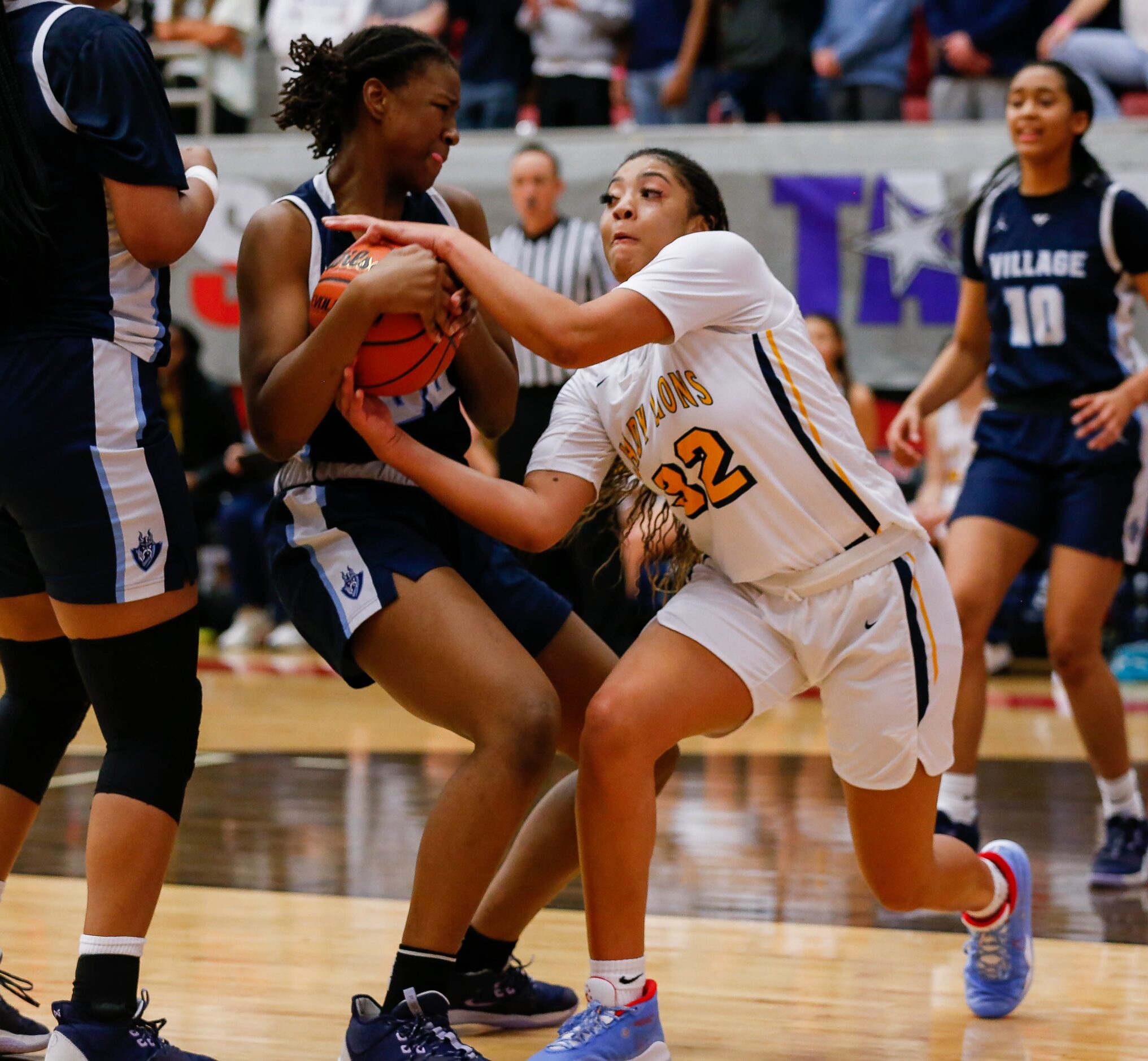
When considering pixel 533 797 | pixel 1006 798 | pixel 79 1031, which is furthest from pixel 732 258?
pixel 1006 798

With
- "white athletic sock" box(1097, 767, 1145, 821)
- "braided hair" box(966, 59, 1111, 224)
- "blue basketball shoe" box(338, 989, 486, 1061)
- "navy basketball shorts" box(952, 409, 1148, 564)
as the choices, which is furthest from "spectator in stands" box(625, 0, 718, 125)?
"blue basketball shoe" box(338, 989, 486, 1061)

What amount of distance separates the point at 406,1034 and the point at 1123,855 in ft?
8.27

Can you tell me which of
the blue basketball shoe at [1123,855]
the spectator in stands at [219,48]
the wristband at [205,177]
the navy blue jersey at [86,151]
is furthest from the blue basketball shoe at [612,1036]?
the spectator in stands at [219,48]

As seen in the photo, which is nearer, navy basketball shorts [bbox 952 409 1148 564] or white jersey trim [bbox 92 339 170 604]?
white jersey trim [bbox 92 339 170 604]

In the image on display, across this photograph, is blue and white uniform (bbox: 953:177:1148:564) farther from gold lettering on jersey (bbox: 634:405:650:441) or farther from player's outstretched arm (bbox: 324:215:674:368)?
player's outstretched arm (bbox: 324:215:674:368)

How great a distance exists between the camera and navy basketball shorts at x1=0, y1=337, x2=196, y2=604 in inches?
103

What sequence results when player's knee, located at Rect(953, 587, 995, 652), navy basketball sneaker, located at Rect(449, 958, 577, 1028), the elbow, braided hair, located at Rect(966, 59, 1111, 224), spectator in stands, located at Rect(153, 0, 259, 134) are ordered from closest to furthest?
1. the elbow
2. navy basketball sneaker, located at Rect(449, 958, 577, 1028)
3. player's knee, located at Rect(953, 587, 995, 652)
4. braided hair, located at Rect(966, 59, 1111, 224)
5. spectator in stands, located at Rect(153, 0, 259, 134)

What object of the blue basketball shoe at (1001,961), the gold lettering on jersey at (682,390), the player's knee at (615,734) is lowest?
the blue basketball shoe at (1001,961)

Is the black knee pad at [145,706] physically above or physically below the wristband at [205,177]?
below

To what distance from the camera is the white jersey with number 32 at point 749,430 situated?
2869 mm

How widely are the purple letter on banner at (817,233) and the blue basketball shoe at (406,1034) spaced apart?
6864 mm

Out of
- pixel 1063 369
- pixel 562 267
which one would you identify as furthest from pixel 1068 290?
pixel 562 267

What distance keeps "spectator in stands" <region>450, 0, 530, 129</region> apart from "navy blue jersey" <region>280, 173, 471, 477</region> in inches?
298

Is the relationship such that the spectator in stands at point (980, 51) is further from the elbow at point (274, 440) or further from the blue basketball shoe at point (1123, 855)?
the elbow at point (274, 440)
